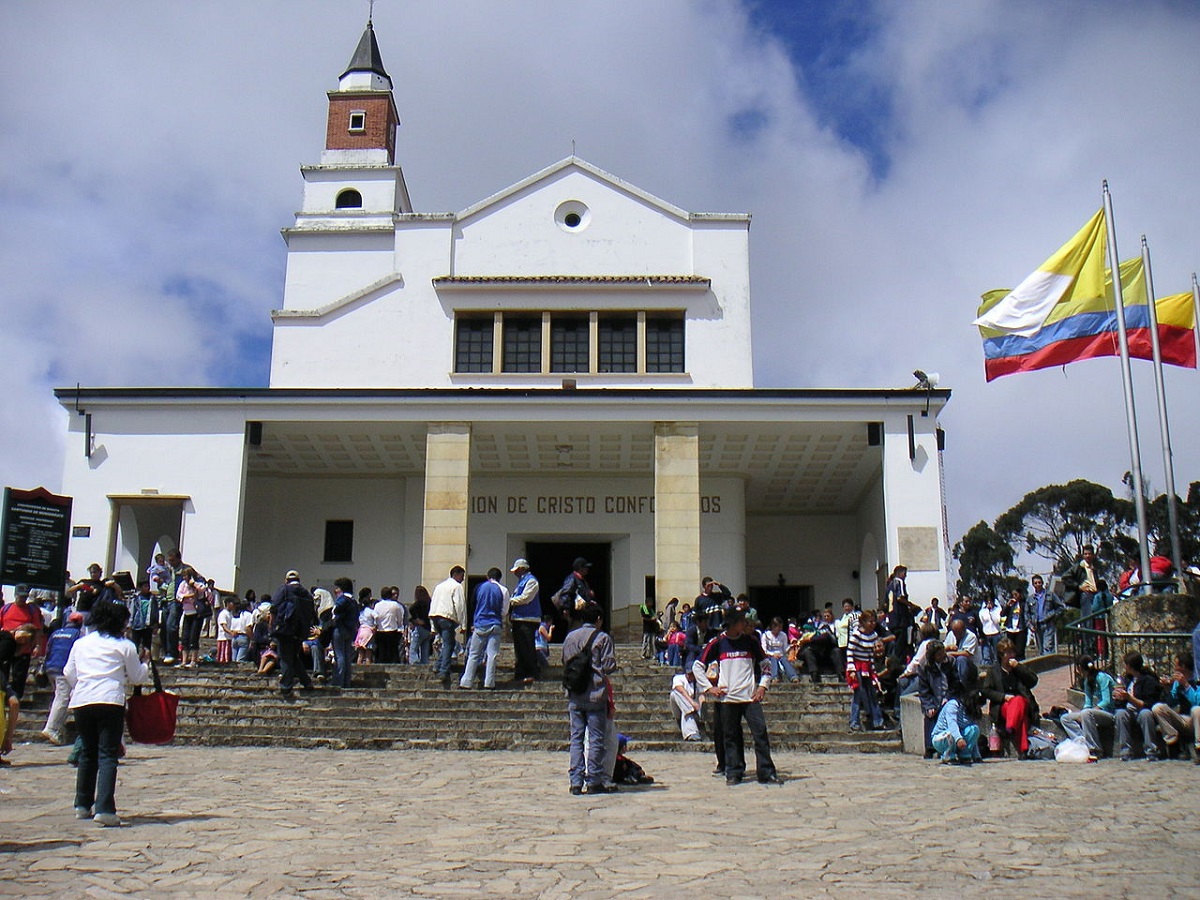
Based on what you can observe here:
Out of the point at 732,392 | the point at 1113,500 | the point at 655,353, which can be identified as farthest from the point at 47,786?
the point at 1113,500

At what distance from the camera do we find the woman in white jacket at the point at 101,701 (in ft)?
26.0

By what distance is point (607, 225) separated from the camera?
26.7 m

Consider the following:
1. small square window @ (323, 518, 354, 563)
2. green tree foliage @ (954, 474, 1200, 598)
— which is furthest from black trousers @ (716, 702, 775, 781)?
green tree foliage @ (954, 474, 1200, 598)

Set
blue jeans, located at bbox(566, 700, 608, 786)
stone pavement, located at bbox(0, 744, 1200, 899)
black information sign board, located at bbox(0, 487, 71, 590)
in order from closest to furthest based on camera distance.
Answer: stone pavement, located at bbox(0, 744, 1200, 899) < blue jeans, located at bbox(566, 700, 608, 786) < black information sign board, located at bbox(0, 487, 71, 590)

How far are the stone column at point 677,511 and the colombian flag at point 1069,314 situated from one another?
5.61 m

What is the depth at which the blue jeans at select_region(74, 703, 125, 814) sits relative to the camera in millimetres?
7926

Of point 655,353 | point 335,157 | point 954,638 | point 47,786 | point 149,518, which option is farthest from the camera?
point 335,157

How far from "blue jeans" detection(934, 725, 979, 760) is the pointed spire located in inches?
1323

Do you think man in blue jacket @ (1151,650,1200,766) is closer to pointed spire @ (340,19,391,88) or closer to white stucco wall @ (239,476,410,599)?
white stucco wall @ (239,476,410,599)

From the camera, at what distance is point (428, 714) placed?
14195 mm

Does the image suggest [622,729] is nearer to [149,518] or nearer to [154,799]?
[154,799]

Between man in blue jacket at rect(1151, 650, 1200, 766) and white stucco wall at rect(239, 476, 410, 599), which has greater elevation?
white stucco wall at rect(239, 476, 410, 599)

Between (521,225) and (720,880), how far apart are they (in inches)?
862

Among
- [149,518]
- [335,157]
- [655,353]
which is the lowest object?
[149,518]
